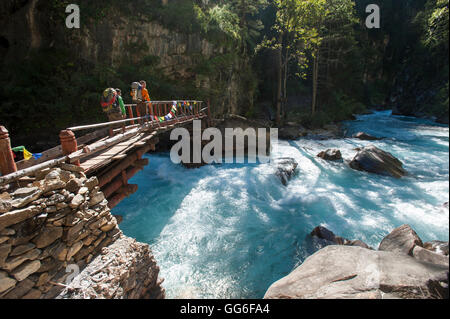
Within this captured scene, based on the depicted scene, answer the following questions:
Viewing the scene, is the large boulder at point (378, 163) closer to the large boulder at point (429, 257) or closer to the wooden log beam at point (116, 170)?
the large boulder at point (429, 257)

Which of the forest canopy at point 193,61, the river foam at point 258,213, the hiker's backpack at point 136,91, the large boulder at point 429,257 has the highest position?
the forest canopy at point 193,61

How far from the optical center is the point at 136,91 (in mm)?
6473

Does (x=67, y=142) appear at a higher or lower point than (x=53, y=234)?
higher

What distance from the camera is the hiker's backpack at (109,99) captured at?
5484 mm

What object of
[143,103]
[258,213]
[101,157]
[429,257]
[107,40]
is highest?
[107,40]

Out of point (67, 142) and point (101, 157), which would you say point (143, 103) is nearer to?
point (101, 157)

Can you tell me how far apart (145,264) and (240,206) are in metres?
3.87

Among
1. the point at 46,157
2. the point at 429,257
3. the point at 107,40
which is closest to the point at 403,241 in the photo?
the point at 429,257

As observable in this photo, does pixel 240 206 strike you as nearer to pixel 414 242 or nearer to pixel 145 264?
pixel 145 264

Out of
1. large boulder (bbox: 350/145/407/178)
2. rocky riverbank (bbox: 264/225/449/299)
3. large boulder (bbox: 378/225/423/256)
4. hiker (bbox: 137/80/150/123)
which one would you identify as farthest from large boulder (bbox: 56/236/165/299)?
large boulder (bbox: 350/145/407/178)

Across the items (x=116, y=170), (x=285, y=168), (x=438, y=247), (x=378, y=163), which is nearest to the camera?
(x=438, y=247)

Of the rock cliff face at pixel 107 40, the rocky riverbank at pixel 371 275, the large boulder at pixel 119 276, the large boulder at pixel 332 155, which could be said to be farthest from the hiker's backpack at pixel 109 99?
the large boulder at pixel 332 155

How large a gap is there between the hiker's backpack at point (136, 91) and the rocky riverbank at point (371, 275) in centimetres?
651

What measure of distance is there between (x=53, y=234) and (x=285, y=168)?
26.6 ft
